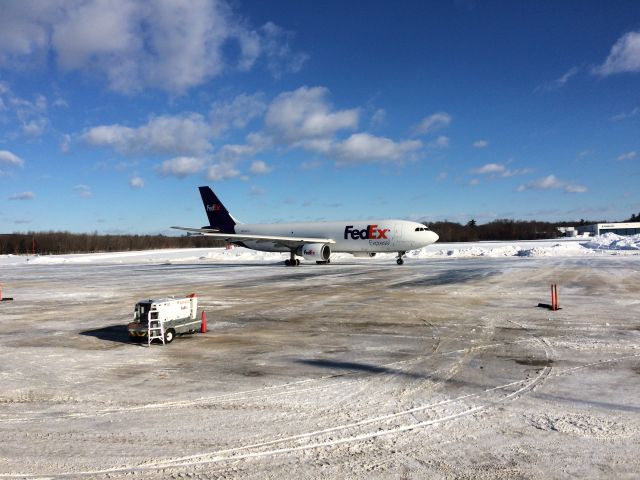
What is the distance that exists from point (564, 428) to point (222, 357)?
244 inches

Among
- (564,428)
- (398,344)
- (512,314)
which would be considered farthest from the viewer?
(512,314)

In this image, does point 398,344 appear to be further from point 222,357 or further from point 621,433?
point 621,433

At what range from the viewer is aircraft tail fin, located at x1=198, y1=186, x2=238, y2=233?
48.3m

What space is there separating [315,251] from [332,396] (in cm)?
3113

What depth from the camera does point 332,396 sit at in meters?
6.75

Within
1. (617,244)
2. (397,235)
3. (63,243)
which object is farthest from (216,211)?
(63,243)

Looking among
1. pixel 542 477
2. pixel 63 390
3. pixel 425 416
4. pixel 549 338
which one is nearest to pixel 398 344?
pixel 549 338

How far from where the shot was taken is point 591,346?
9.56 m

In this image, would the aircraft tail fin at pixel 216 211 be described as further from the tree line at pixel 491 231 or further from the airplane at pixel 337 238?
the tree line at pixel 491 231

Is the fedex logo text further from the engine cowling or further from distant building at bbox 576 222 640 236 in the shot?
distant building at bbox 576 222 640 236

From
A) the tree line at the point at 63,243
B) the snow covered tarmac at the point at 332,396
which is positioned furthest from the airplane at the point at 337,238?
the tree line at the point at 63,243

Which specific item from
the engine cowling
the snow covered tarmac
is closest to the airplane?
the engine cowling

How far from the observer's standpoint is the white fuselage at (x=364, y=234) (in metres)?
36.7

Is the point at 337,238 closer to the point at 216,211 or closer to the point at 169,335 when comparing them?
the point at 216,211
